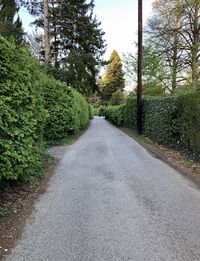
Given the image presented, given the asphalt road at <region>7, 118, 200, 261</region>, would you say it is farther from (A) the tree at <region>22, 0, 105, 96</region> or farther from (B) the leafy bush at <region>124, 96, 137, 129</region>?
(A) the tree at <region>22, 0, 105, 96</region>

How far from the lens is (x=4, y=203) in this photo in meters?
5.47

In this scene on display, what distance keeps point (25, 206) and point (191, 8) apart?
2255cm

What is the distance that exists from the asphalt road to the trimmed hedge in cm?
217

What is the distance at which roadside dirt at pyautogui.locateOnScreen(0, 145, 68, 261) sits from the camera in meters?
4.15

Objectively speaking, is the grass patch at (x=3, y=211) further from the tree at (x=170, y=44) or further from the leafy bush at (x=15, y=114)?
the tree at (x=170, y=44)

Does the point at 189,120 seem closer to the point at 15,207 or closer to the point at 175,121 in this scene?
the point at 175,121

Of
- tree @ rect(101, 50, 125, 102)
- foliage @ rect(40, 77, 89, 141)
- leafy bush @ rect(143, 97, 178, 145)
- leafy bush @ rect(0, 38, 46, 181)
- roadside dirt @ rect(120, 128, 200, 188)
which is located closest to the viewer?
leafy bush @ rect(0, 38, 46, 181)

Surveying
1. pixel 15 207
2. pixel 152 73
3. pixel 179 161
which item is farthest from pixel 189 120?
pixel 152 73

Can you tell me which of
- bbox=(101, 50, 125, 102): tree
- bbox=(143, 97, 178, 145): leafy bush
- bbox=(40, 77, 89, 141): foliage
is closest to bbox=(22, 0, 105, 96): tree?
bbox=(40, 77, 89, 141): foliage

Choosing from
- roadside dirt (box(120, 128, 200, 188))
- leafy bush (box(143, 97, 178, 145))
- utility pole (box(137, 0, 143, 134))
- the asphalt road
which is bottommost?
the asphalt road

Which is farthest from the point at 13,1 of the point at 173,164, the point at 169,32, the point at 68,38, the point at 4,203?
the point at 4,203

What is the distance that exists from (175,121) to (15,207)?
7902 millimetres

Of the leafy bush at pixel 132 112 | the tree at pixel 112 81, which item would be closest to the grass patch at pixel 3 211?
the leafy bush at pixel 132 112

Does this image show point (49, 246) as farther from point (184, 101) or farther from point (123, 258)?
point (184, 101)
